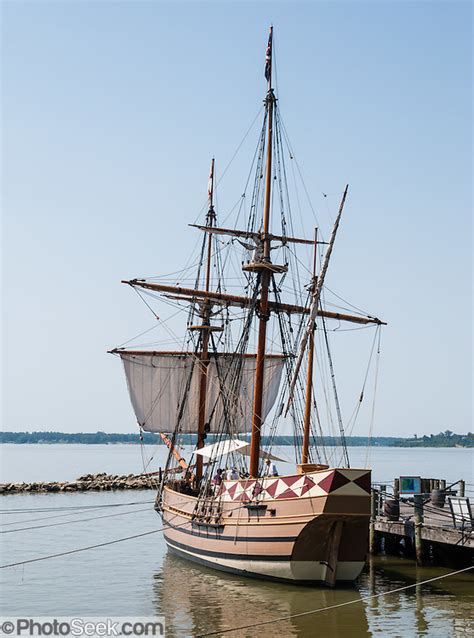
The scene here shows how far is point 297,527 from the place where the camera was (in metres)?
25.5

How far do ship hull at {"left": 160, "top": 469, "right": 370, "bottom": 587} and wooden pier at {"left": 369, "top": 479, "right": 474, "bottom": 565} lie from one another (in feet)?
12.5

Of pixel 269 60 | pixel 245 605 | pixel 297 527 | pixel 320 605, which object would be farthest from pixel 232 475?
pixel 269 60

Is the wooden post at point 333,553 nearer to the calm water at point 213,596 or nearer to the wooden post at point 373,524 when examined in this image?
the calm water at point 213,596

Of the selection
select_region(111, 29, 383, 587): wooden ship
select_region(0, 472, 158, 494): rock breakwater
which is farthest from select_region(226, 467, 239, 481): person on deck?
select_region(0, 472, 158, 494): rock breakwater

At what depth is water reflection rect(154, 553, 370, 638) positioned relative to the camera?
2188 cm

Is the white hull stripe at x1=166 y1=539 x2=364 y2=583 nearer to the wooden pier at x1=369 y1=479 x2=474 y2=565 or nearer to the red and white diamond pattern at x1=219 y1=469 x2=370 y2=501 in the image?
the red and white diamond pattern at x1=219 y1=469 x2=370 y2=501

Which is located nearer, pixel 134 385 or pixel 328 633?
pixel 328 633

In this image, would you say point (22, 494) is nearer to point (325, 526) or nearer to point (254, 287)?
point (254, 287)

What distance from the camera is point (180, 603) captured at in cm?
2527

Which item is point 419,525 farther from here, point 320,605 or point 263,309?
point 263,309

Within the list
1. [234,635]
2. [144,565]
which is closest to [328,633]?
[234,635]

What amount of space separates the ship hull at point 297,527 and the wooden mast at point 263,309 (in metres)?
1.77

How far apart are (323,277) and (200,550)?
36.8 feet

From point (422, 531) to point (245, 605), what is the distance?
26.5 ft
